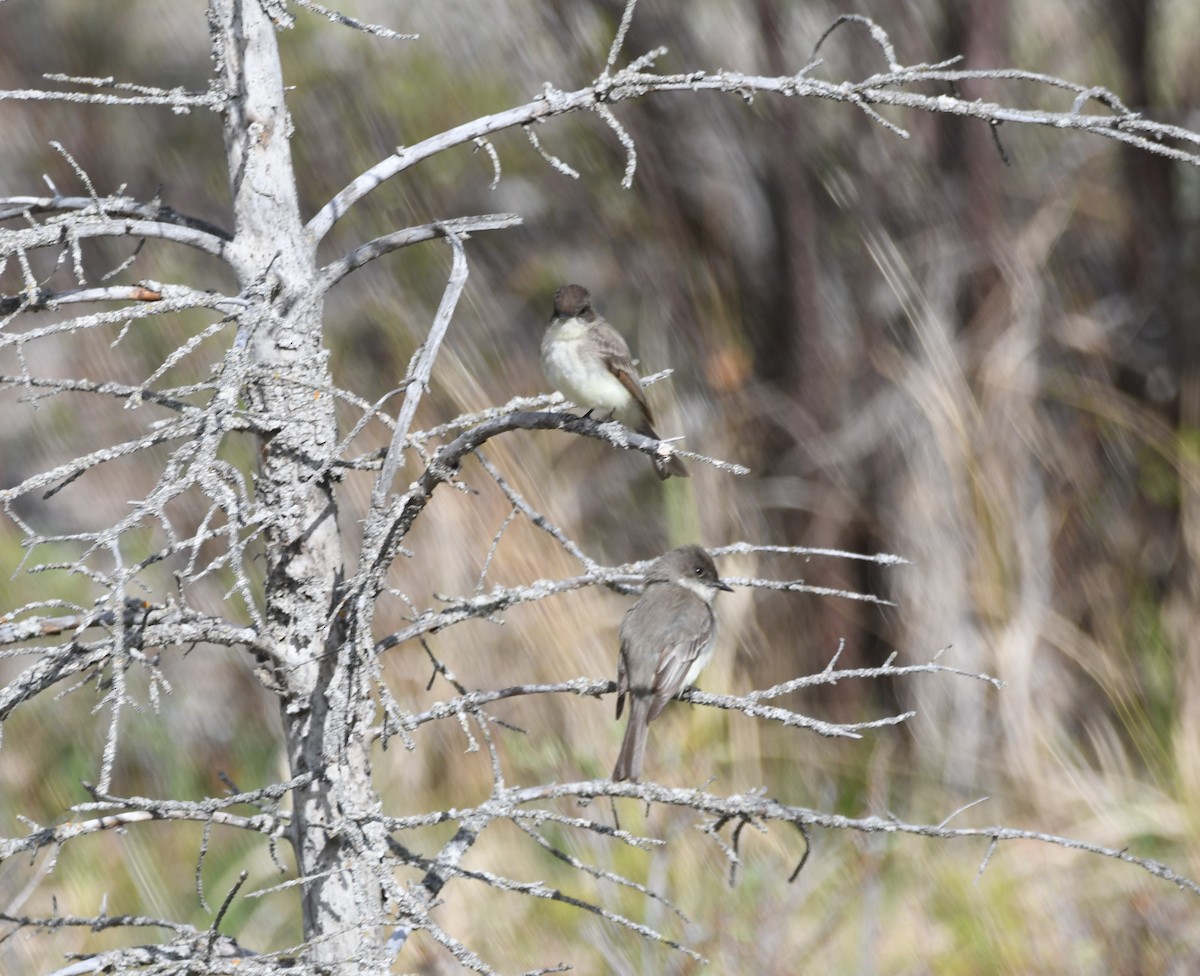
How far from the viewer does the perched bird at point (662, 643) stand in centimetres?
423

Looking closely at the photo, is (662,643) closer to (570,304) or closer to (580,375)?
(580,375)

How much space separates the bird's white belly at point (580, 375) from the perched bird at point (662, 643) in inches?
21.9

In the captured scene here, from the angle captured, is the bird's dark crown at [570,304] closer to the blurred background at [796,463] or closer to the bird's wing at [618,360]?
the bird's wing at [618,360]

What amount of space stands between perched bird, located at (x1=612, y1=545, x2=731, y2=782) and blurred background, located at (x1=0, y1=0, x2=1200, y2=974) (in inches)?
46.5

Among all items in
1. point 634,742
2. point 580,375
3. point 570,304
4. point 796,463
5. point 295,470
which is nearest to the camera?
point 295,470

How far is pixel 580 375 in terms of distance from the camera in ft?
15.3

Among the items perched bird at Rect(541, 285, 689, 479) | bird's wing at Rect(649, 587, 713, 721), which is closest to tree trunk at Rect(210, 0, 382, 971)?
bird's wing at Rect(649, 587, 713, 721)

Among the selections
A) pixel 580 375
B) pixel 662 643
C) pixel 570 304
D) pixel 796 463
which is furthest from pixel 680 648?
pixel 796 463

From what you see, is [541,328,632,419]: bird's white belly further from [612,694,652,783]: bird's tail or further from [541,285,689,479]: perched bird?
[612,694,652,783]: bird's tail

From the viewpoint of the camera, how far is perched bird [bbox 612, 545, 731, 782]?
167 inches

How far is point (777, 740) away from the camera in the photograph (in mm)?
6395

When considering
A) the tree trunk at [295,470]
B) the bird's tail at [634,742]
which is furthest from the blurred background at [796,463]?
the tree trunk at [295,470]

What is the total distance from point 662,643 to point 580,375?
0.94 meters

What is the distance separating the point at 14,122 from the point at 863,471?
5205 mm
